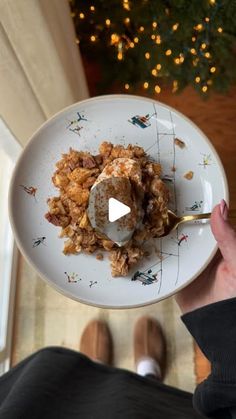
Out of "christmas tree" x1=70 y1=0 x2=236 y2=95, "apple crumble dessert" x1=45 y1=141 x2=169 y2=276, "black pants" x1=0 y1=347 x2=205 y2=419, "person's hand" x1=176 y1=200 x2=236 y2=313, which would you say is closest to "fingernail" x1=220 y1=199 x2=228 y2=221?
"person's hand" x1=176 y1=200 x2=236 y2=313

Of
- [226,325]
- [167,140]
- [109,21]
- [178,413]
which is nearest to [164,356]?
[178,413]

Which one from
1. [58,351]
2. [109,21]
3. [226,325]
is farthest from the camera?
[109,21]

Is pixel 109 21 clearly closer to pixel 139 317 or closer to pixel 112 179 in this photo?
pixel 112 179

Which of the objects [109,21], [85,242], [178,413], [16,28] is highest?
[109,21]

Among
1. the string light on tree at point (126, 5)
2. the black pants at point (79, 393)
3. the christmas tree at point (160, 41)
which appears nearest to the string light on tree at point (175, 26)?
the christmas tree at point (160, 41)

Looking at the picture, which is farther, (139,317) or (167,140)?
(139,317)

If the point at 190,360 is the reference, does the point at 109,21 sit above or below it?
above

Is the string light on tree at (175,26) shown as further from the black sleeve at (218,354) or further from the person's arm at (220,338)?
the black sleeve at (218,354)
